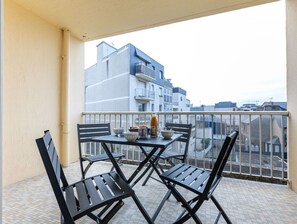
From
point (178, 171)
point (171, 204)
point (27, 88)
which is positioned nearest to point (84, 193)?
point (178, 171)

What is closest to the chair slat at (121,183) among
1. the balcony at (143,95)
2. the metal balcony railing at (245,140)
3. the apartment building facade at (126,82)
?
the metal balcony railing at (245,140)

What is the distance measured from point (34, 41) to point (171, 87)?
2.49 metres

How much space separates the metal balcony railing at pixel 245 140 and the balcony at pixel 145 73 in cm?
87

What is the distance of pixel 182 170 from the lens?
1.86 m

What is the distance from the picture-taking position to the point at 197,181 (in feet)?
→ 5.29

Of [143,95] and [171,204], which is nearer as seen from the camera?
[171,204]

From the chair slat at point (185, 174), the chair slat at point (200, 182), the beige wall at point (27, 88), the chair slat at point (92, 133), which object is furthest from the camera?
the chair slat at point (92, 133)

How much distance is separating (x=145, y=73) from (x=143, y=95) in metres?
0.48

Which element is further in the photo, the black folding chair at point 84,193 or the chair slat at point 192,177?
the chair slat at point 192,177

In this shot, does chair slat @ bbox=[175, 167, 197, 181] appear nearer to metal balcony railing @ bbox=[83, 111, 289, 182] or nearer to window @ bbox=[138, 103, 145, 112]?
metal balcony railing @ bbox=[83, 111, 289, 182]

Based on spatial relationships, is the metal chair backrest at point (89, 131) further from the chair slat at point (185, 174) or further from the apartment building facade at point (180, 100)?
the chair slat at point (185, 174)

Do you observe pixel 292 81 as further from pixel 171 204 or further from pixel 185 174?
pixel 171 204

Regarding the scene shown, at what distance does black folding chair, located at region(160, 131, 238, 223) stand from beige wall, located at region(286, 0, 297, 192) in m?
1.44

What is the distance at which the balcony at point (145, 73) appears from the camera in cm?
387
